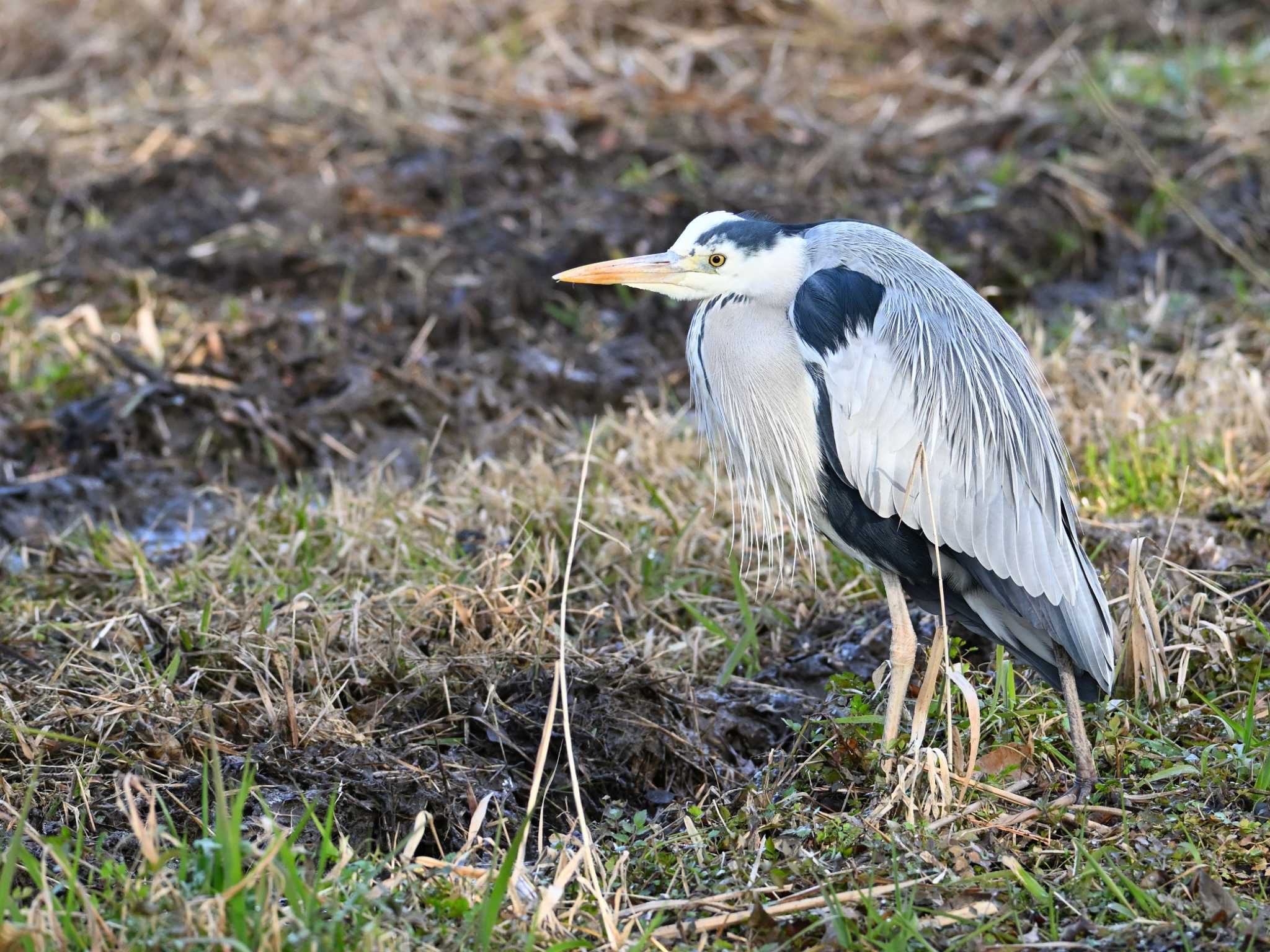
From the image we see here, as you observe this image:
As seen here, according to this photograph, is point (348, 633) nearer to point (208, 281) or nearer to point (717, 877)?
point (717, 877)

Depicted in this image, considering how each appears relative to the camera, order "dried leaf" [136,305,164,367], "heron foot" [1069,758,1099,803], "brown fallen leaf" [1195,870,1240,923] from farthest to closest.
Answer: "dried leaf" [136,305,164,367]
"heron foot" [1069,758,1099,803]
"brown fallen leaf" [1195,870,1240,923]

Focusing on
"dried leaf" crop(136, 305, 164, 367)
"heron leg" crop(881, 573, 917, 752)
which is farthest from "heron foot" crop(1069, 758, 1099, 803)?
"dried leaf" crop(136, 305, 164, 367)

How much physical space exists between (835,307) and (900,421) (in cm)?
29

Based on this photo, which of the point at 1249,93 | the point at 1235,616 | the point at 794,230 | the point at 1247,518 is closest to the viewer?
the point at 794,230

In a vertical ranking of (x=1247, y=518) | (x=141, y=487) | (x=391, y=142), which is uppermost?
(x=391, y=142)

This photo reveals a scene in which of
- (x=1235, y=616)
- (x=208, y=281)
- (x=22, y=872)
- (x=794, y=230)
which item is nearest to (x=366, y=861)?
(x=22, y=872)

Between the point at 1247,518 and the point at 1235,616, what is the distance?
1.88 ft

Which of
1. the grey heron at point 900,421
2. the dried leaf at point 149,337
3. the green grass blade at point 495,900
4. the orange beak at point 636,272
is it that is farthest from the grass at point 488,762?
the dried leaf at point 149,337

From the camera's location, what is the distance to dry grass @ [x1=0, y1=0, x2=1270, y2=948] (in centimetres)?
272

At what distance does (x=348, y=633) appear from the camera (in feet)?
12.2

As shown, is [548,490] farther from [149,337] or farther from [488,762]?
[149,337]

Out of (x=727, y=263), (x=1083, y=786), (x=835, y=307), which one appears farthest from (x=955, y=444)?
(x=1083, y=786)

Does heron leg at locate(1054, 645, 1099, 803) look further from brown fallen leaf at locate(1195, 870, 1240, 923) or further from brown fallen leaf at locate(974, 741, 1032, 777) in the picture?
brown fallen leaf at locate(1195, 870, 1240, 923)

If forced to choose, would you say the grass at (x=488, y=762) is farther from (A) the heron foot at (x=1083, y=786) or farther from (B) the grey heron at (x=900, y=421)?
(B) the grey heron at (x=900, y=421)
